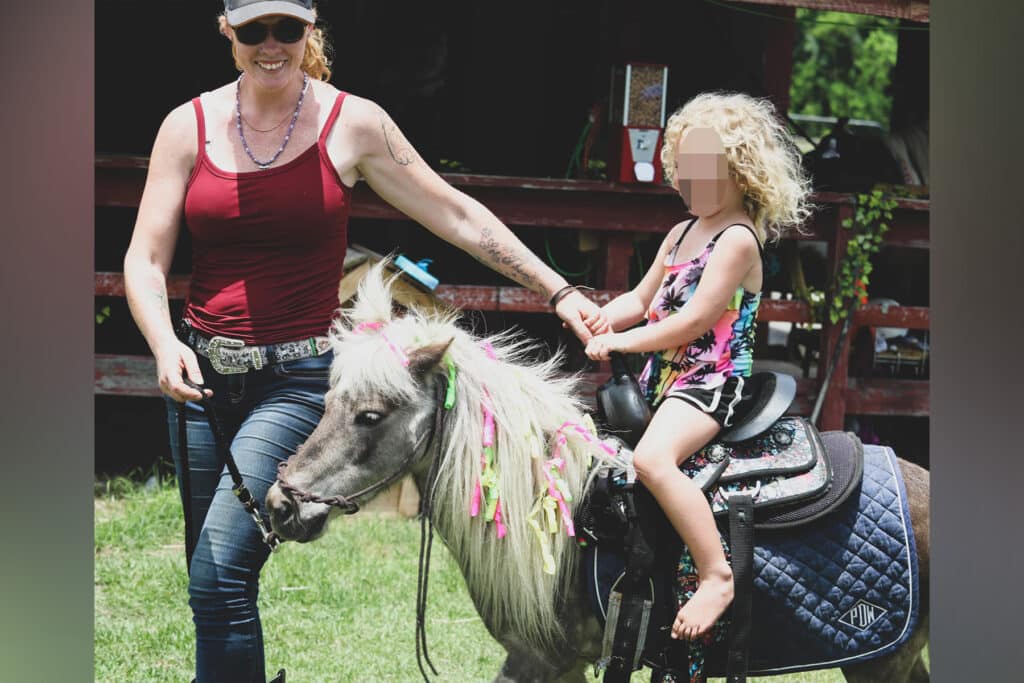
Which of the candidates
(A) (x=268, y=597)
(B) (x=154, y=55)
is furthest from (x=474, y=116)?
(A) (x=268, y=597)

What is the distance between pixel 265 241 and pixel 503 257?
630 mm

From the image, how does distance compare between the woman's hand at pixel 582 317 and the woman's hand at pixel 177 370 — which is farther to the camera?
the woman's hand at pixel 582 317

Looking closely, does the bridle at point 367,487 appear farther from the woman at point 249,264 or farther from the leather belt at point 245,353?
the leather belt at point 245,353

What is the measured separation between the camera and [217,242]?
260cm

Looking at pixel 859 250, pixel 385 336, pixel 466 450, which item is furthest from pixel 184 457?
pixel 859 250

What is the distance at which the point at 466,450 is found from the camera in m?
2.57

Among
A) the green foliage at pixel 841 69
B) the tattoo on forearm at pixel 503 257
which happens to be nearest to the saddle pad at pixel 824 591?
the tattoo on forearm at pixel 503 257

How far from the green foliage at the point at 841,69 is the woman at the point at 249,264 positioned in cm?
2005

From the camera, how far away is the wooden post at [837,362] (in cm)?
632

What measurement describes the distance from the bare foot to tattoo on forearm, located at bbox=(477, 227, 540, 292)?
0.90m

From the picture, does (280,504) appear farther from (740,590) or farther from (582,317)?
(740,590)

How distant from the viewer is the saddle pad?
255 cm
